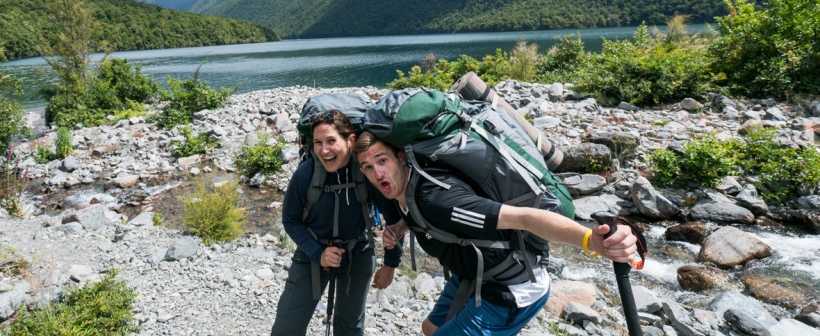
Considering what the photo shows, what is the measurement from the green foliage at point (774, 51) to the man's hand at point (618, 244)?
12.0 meters

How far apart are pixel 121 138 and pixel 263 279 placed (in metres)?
9.71

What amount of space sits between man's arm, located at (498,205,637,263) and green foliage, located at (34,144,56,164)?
1302 centimetres

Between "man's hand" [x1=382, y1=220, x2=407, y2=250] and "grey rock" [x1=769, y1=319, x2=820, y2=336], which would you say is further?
"grey rock" [x1=769, y1=319, x2=820, y2=336]

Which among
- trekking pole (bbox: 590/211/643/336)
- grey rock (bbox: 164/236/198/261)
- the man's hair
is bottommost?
grey rock (bbox: 164/236/198/261)

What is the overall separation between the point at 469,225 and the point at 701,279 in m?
4.59

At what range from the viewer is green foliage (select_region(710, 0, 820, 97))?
10.4 m

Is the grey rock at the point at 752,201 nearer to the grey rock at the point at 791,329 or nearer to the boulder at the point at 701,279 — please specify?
the boulder at the point at 701,279

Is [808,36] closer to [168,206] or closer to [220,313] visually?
[220,313]

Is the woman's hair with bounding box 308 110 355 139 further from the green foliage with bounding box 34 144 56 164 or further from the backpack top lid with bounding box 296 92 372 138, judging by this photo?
the green foliage with bounding box 34 144 56 164

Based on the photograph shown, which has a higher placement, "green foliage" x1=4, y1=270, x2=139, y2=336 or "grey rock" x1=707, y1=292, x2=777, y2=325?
"green foliage" x1=4, y1=270, x2=139, y2=336

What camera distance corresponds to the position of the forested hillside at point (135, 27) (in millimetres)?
57875

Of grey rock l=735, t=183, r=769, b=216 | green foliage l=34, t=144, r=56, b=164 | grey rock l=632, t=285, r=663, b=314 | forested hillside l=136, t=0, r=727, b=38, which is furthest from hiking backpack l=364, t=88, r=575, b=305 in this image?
forested hillside l=136, t=0, r=727, b=38

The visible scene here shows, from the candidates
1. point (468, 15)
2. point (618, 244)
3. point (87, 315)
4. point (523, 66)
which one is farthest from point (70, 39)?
point (468, 15)

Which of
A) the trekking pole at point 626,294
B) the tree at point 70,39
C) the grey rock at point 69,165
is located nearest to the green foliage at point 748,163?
the trekking pole at point 626,294
